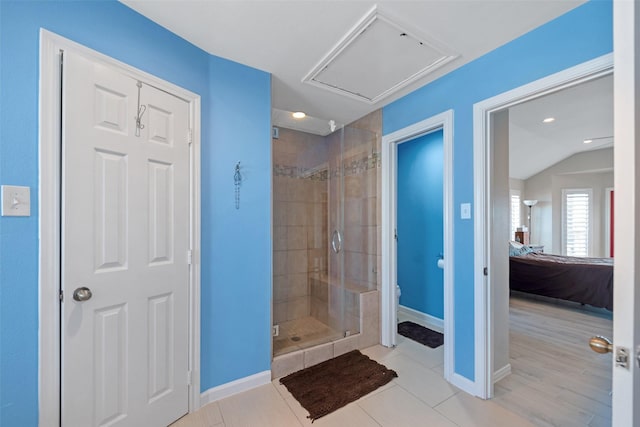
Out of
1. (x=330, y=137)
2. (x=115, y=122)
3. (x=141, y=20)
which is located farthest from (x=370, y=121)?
(x=115, y=122)

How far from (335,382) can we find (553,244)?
710cm

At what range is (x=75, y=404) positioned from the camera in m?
1.29

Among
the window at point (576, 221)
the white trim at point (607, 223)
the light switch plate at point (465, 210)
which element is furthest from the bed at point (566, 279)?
the light switch plate at point (465, 210)

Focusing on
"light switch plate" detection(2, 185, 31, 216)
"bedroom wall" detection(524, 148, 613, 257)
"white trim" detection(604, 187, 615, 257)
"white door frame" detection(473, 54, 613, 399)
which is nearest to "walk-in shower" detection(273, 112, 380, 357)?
"white door frame" detection(473, 54, 613, 399)

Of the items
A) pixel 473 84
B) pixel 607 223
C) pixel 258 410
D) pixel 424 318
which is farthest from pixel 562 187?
pixel 258 410

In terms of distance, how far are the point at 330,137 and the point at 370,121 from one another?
49cm

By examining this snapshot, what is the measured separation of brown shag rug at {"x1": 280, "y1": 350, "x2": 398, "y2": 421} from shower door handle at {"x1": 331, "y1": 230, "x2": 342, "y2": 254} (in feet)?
3.49

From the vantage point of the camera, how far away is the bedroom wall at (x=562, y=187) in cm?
578

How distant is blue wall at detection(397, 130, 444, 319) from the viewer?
3340 mm

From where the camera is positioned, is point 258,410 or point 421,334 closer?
point 258,410

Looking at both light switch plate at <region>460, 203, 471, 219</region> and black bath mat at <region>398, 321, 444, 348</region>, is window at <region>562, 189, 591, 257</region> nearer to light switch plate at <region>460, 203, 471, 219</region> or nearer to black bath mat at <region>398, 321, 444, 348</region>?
black bath mat at <region>398, 321, 444, 348</region>

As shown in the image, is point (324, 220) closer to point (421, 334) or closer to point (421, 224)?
point (421, 224)

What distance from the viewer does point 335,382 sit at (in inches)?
83.0

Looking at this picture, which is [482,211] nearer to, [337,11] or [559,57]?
[559,57]
